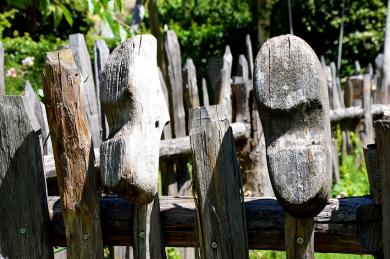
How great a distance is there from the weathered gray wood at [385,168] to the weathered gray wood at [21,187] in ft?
3.52

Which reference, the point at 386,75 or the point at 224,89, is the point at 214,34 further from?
the point at 224,89

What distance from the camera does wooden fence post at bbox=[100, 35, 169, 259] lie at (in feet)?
6.41

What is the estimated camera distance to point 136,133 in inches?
77.8

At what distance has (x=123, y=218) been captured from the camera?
216 centimetres

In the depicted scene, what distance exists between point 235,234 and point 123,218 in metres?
0.38

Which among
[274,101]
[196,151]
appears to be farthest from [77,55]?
[274,101]

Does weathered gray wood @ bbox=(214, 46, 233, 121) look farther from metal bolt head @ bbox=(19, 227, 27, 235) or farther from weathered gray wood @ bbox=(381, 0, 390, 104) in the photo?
weathered gray wood @ bbox=(381, 0, 390, 104)

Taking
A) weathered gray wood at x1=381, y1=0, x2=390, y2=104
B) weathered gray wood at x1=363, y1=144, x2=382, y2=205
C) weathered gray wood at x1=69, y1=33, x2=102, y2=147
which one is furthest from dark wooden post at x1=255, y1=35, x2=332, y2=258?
weathered gray wood at x1=381, y1=0, x2=390, y2=104

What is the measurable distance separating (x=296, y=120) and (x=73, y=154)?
28.0 inches

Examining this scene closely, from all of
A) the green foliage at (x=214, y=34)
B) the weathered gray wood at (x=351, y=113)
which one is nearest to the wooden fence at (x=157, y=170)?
the weathered gray wood at (x=351, y=113)

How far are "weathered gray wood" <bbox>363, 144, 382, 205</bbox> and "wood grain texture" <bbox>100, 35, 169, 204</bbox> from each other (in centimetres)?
60

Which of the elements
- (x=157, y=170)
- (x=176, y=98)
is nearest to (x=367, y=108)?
(x=176, y=98)

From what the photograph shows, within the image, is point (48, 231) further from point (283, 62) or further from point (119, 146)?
point (283, 62)

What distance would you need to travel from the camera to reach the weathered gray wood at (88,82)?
3078 millimetres
